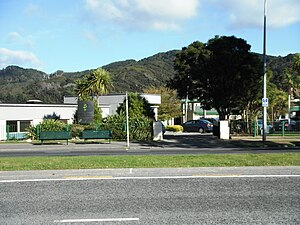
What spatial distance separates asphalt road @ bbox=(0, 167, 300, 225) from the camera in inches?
253

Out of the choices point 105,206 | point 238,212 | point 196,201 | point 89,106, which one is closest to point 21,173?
point 105,206

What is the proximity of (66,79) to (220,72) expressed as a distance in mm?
115979

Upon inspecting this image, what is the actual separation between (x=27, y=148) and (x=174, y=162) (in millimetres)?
13329

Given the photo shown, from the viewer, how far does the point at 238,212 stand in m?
6.69

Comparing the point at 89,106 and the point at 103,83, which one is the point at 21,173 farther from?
the point at 103,83

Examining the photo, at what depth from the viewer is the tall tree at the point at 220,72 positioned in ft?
99.1

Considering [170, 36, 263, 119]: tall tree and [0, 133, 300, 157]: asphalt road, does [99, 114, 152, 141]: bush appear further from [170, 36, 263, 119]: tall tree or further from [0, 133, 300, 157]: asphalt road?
[170, 36, 263, 119]: tall tree

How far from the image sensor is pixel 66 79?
140 metres

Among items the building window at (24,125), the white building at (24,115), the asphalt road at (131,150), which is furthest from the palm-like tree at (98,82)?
the asphalt road at (131,150)

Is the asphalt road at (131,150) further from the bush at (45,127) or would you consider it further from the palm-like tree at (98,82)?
the palm-like tree at (98,82)

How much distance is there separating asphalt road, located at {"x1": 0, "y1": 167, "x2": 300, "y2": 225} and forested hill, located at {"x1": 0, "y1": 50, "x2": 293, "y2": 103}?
86.1 meters

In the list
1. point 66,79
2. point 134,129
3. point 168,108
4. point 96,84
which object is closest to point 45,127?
point 134,129

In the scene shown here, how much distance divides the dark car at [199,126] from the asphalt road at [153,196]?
28848 mm

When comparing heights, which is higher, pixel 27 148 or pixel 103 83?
pixel 103 83
